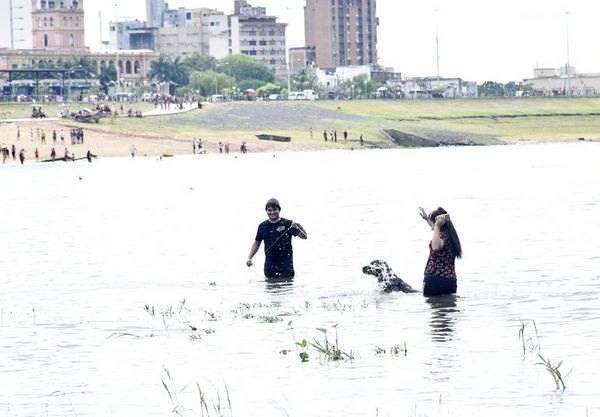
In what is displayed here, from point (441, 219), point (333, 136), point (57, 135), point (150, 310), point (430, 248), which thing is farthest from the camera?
point (333, 136)

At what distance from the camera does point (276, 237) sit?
23.2 meters

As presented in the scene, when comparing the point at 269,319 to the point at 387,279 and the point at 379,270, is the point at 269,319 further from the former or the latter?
the point at 387,279

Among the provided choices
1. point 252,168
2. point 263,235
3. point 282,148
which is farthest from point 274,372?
point 282,148

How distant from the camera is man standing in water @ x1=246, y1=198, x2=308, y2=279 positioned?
2270 centimetres

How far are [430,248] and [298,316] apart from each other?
6.81 ft

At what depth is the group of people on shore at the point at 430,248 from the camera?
20.4 m

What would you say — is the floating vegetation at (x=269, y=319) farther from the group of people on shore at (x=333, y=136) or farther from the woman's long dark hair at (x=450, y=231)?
the group of people on shore at (x=333, y=136)

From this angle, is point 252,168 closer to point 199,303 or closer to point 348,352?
point 199,303

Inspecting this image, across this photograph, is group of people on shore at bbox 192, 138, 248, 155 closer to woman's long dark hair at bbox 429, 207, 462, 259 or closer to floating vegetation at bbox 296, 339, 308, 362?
woman's long dark hair at bbox 429, 207, 462, 259

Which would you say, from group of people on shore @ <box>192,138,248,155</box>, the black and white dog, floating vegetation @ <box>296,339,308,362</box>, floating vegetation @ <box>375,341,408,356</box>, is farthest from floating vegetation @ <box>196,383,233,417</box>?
group of people on shore @ <box>192,138,248,155</box>

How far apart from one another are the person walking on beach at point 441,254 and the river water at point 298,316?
306 millimetres

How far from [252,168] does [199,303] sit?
69163mm

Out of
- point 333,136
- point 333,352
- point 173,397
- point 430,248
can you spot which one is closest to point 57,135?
point 333,136

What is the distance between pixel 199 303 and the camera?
2395 centimetres
